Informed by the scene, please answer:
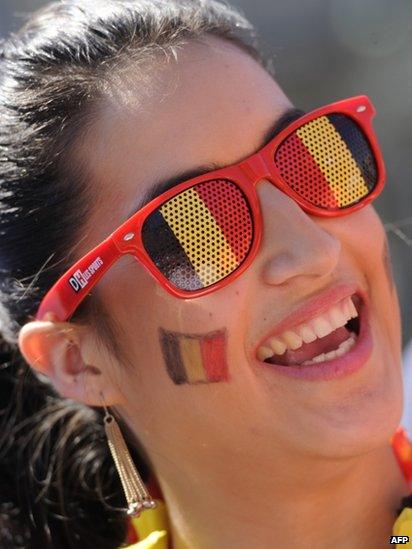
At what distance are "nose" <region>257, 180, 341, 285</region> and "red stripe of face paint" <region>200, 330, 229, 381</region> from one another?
166 millimetres

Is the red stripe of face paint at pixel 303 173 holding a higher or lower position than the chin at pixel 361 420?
higher

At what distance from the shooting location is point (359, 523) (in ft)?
6.52

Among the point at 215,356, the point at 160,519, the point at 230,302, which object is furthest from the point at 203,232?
the point at 160,519

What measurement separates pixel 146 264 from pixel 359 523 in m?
0.79

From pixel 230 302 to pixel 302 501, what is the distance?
514mm

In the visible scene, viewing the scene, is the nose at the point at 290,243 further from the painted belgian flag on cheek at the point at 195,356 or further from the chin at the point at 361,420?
the chin at the point at 361,420

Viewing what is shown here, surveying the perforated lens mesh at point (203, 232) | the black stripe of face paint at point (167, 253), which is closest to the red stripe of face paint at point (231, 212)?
the perforated lens mesh at point (203, 232)

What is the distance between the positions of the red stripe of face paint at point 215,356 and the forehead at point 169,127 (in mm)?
352

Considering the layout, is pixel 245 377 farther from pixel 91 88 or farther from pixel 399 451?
pixel 91 88

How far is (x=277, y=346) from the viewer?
1884 mm

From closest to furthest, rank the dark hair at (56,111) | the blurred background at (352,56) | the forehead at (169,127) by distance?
the forehead at (169,127) < the dark hair at (56,111) < the blurred background at (352,56)

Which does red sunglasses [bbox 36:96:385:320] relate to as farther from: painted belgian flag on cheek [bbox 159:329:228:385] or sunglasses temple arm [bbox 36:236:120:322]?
painted belgian flag on cheek [bbox 159:329:228:385]

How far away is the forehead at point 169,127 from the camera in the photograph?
1914 millimetres

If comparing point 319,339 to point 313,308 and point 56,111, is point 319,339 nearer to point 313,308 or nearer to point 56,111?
point 313,308
